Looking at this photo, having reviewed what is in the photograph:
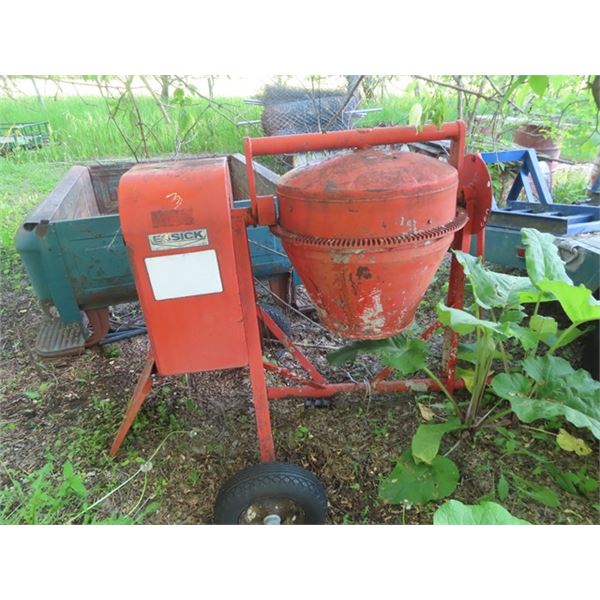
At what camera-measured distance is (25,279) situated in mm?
3814

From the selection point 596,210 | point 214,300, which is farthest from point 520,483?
point 596,210

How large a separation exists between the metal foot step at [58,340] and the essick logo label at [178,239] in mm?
1572

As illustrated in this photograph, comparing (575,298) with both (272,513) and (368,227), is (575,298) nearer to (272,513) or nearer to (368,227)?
(368,227)

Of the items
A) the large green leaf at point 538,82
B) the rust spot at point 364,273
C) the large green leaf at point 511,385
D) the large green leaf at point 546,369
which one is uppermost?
the large green leaf at point 538,82

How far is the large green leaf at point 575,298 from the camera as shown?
1463mm

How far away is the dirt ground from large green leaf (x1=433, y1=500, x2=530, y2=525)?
53 cm

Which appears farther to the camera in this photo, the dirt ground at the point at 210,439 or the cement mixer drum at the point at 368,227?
the dirt ground at the point at 210,439

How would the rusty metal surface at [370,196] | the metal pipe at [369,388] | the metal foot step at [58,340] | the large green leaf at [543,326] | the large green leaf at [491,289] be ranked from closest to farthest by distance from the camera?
the rusty metal surface at [370,196] → the large green leaf at [491,289] → the large green leaf at [543,326] → the metal pipe at [369,388] → the metal foot step at [58,340]

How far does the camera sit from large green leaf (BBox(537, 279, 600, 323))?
1463 mm

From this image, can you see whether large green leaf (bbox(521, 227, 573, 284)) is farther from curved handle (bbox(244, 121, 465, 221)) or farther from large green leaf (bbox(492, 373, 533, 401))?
curved handle (bbox(244, 121, 465, 221))

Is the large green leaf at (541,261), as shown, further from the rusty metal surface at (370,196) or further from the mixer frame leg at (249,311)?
the mixer frame leg at (249,311)

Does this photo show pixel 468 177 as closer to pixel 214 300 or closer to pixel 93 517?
pixel 214 300

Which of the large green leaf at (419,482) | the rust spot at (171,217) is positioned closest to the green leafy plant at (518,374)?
the large green leaf at (419,482)

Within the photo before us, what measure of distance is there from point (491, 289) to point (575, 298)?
10.9 inches
